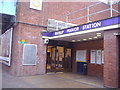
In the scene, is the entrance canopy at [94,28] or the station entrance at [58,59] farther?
the station entrance at [58,59]

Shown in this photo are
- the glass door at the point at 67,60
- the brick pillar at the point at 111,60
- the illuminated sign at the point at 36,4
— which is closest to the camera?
the brick pillar at the point at 111,60

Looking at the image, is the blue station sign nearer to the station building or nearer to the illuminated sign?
the station building

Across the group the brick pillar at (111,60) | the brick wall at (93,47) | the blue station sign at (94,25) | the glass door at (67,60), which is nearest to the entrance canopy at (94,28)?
the blue station sign at (94,25)

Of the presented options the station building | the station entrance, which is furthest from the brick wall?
the station entrance

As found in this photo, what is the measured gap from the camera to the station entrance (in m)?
12.2

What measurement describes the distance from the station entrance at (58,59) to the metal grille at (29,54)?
1383mm

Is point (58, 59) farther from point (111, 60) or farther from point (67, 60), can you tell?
point (111, 60)

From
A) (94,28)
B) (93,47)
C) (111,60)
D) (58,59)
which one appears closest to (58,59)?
(58,59)

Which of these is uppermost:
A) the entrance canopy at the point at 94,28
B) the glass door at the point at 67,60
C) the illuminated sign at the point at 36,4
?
the illuminated sign at the point at 36,4

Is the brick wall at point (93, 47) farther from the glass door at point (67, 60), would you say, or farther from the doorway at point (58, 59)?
the doorway at point (58, 59)

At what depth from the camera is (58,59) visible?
12781mm

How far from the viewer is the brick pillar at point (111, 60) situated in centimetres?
699

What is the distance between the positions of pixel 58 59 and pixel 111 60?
20.5ft

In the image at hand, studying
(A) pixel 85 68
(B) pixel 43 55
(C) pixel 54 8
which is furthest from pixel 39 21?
(A) pixel 85 68
